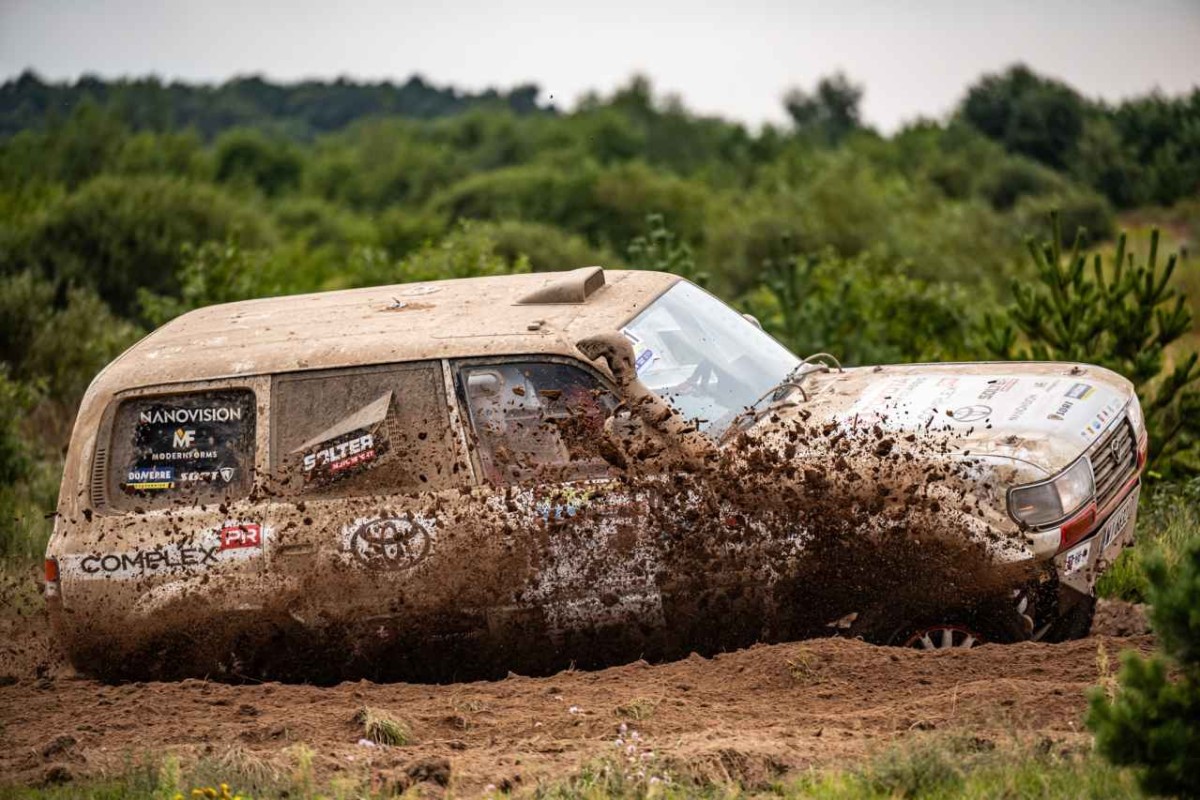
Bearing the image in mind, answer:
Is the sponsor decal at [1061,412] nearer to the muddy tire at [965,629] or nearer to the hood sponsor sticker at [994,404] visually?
the hood sponsor sticker at [994,404]

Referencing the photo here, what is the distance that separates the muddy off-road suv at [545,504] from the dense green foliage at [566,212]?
3.37 metres

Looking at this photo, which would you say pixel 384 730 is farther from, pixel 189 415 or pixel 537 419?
pixel 189 415

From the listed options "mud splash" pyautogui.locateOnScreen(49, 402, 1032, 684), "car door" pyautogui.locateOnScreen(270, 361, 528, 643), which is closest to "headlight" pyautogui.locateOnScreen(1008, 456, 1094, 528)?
"mud splash" pyautogui.locateOnScreen(49, 402, 1032, 684)

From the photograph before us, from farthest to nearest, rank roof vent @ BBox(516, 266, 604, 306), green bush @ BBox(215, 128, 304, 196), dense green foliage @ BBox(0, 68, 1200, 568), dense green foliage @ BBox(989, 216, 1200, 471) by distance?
green bush @ BBox(215, 128, 304, 196)
dense green foliage @ BBox(0, 68, 1200, 568)
dense green foliage @ BBox(989, 216, 1200, 471)
roof vent @ BBox(516, 266, 604, 306)

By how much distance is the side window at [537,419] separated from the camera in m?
5.71

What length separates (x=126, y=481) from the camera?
20.0 feet

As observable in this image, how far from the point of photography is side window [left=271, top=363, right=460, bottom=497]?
582cm

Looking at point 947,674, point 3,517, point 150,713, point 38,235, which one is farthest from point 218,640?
point 38,235

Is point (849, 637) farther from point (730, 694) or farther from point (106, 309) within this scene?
point (106, 309)

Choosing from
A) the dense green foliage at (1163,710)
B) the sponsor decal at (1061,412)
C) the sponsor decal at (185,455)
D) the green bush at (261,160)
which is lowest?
the dense green foliage at (1163,710)

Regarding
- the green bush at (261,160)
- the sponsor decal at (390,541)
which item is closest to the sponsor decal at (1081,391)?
the sponsor decal at (390,541)

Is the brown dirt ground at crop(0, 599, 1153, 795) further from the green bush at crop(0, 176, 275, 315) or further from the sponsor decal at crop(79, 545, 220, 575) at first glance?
the green bush at crop(0, 176, 275, 315)

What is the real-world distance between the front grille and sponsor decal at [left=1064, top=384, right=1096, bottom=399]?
0.18 m

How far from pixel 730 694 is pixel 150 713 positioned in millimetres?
2422
